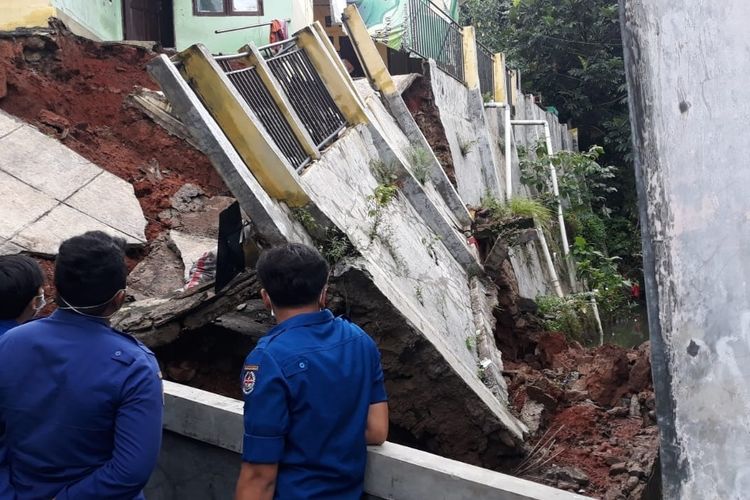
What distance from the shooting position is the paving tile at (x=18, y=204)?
5906 mm

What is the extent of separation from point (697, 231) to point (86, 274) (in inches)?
65.4

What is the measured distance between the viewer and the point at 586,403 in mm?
6141

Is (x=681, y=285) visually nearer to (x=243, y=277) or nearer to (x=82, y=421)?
(x=82, y=421)

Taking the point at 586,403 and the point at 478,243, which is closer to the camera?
the point at 586,403

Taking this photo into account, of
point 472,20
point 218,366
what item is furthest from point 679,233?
point 472,20

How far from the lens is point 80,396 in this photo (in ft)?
7.12

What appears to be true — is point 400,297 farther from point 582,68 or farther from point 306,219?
point 582,68

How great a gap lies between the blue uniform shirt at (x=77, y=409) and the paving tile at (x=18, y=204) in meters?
3.93

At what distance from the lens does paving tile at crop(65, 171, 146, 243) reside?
6.48 m

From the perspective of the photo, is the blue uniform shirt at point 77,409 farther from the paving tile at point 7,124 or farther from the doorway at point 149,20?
the doorway at point 149,20

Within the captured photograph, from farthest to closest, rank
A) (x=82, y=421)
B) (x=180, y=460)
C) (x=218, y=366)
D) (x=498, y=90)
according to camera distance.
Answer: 1. (x=498, y=90)
2. (x=218, y=366)
3. (x=180, y=460)
4. (x=82, y=421)

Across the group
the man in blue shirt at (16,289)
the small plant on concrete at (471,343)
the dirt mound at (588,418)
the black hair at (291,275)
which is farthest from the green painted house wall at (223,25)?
the black hair at (291,275)

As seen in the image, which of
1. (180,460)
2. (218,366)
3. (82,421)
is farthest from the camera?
(218,366)

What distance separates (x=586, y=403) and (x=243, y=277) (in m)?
3.18
